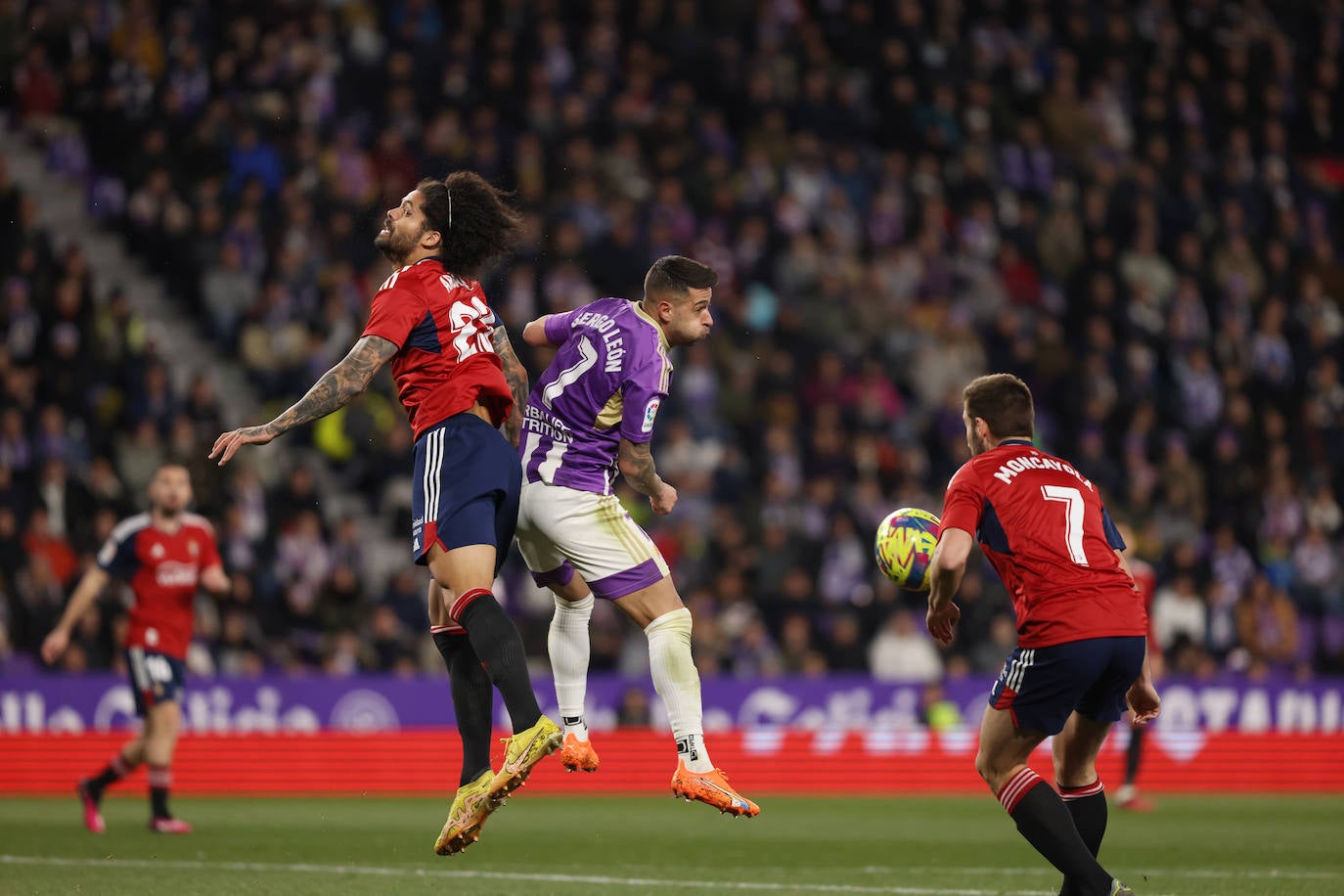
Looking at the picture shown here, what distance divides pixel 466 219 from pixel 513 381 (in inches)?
29.2

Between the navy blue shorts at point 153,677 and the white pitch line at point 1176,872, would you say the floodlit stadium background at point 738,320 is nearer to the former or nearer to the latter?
the navy blue shorts at point 153,677

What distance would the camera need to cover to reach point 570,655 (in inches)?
308

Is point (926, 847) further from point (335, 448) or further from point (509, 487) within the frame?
point (335, 448)

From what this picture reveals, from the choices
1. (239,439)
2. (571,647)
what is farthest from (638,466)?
(239,439)

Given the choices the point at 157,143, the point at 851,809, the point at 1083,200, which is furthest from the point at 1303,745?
the point at 157,143

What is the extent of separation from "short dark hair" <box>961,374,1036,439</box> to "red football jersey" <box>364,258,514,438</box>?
2.00m

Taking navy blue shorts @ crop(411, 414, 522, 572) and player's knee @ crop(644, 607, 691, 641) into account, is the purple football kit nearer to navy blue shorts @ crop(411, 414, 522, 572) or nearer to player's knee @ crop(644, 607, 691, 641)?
player's knee @ crop(644, 607, 691, 641)

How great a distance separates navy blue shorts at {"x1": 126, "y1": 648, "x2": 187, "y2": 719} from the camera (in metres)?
12.1

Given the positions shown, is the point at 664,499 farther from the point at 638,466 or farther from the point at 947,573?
the point at 947,573

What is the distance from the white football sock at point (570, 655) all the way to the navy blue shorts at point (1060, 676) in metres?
1.88

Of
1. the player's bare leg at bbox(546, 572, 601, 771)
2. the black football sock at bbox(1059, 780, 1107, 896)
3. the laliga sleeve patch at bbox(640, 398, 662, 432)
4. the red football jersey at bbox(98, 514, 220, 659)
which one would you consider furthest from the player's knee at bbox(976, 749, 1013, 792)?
the red football jersey at bbox(98, 514, 220, 659)

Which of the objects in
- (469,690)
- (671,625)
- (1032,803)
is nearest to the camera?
(1032,803)

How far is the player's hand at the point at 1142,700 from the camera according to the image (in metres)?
7.37

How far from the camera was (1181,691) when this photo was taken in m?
16.7
